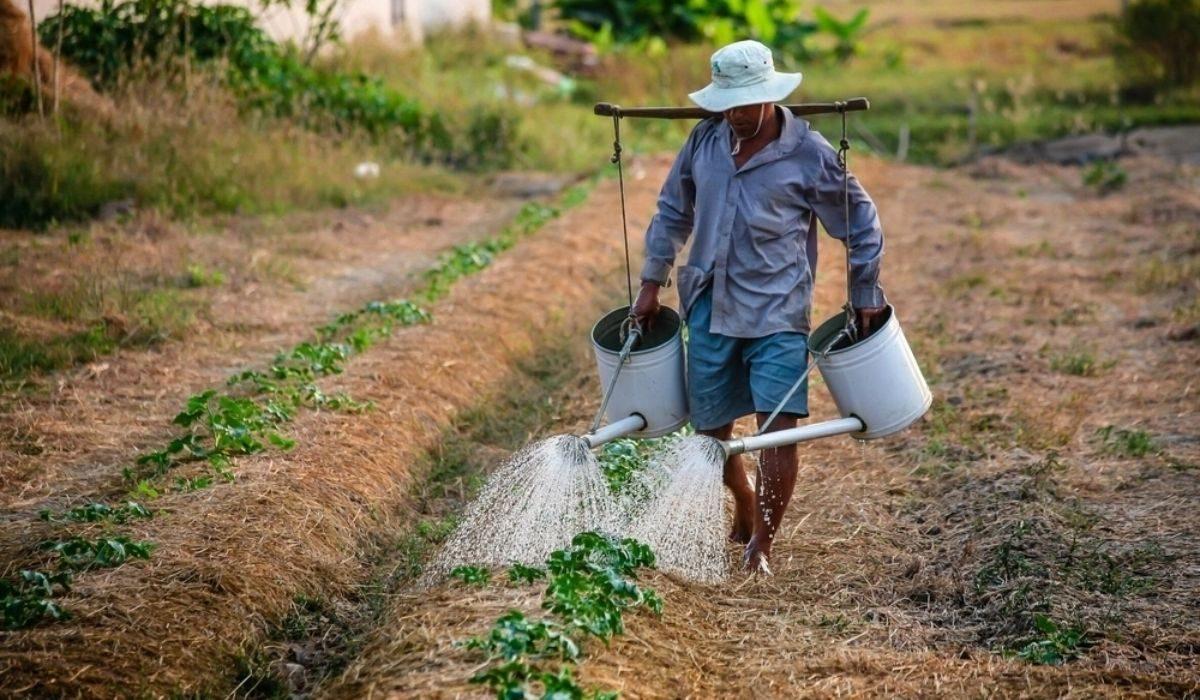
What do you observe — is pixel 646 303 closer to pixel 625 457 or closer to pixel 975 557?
pixel 625 457

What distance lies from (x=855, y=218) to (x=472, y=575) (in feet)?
5.33

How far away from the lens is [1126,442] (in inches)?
240

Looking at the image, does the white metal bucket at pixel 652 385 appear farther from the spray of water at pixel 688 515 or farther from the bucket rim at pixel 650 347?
the spray of water at pixel 688 515

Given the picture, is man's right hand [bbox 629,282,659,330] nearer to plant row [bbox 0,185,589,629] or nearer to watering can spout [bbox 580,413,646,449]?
watering can spout [bbox 580,413,646,449]

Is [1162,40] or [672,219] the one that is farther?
[1162,40]

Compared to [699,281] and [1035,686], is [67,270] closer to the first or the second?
[699,281]

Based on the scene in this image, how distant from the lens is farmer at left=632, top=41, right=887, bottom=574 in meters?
4.47

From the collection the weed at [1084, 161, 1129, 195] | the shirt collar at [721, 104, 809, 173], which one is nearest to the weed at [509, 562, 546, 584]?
the shirt collar at [721, 104, 809, 173]

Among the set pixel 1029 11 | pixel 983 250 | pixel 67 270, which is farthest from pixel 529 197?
pixel 1029 11

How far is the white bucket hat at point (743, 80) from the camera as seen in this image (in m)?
4.37

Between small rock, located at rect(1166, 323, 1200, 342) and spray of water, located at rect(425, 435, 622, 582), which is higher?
spray of water, located at rect(425, 435, 622, 582)

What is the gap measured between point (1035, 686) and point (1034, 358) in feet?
13.3

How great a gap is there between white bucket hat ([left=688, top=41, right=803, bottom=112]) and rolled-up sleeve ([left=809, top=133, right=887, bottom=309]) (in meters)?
0.22

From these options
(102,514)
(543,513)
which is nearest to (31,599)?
(102,514)
